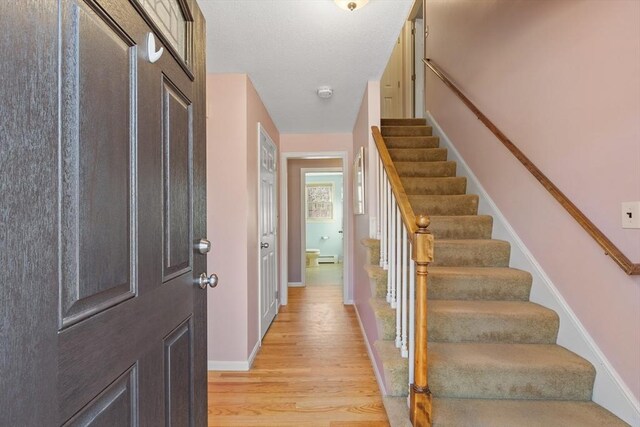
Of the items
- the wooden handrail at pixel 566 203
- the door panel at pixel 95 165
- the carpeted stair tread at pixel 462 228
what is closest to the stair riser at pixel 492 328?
the wooden handrail at pixel 566 203

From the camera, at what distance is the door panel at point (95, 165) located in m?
0.50

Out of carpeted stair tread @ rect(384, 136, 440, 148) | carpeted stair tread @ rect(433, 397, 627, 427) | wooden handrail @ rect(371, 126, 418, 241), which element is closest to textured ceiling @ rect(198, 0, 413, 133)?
wooden handrail @ rect(371, 126, 418, 241)

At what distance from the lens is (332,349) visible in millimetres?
2711

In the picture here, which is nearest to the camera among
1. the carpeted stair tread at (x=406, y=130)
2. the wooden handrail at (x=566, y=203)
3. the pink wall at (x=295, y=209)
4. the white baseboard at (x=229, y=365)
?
the wooden handrail at (x=566, y=203)

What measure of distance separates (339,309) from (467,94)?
111 inches

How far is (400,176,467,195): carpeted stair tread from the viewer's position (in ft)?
9.43

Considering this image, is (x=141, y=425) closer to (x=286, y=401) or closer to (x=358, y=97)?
(x=286, y=401)

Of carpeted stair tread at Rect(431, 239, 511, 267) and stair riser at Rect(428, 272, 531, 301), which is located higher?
carpeted stair tread at Rect(431, 239, 511, 267)

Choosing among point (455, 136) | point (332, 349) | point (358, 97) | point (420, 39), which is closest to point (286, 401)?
point (332, 349)

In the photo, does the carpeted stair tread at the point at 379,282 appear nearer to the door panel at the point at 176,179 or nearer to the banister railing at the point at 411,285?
the banister railing at the point at 411,285

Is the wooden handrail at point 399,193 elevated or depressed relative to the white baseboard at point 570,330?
Result: elevated

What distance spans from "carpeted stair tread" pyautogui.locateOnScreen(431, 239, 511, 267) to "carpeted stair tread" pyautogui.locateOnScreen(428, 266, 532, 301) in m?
0.23

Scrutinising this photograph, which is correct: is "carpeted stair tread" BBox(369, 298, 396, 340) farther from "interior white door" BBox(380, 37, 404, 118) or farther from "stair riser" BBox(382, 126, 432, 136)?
"interior white door" BBox(380, 37, 404, 118)

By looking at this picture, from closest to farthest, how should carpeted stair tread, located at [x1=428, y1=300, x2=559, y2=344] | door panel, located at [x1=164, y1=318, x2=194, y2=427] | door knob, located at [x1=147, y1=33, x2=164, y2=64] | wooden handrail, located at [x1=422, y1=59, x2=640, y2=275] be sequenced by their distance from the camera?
door knob, located at [x1=147, y1=33, x2=164, y2=64], door panel, located at [x1=164, y1=318, x2=194, y2=427], wooden handrail, located at [x1=422, y1=59, x2=640, y2=275], carpeted stair tread, located at [x1=428, y1=300, x2=559, y2=344]
